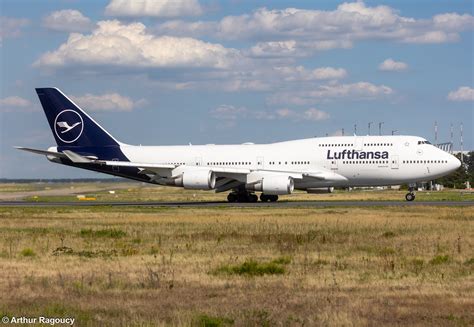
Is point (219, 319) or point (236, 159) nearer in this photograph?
point (219, 319)

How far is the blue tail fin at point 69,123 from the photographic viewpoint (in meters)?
60.3

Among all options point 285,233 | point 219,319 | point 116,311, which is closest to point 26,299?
point 116,311

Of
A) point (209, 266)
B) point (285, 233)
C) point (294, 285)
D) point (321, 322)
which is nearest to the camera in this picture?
point (321, 322)

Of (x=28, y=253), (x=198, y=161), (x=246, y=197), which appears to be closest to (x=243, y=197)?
(x=246, y=197)

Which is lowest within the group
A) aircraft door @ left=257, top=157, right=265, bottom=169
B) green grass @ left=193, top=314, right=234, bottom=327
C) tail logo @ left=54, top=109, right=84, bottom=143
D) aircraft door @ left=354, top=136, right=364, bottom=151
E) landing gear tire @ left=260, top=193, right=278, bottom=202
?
green grass @ left=193, top=314, right=234, bottom=327

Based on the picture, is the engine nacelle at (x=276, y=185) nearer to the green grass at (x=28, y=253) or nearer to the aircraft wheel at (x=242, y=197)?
the aircraft wheel at (x=242, y=197)

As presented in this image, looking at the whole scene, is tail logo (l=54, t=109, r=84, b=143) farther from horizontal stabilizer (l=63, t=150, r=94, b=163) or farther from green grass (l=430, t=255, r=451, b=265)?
green grass (l=430, t=255, r=451, b=265)

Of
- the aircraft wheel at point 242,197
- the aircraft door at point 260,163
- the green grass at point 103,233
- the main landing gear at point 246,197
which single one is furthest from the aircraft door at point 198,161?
the green grass at point 103,233

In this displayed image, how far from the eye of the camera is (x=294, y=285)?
17.8 meters

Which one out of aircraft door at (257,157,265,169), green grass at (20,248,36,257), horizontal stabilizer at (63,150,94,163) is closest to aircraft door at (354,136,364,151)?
aircraft door at (257,157,265,169)

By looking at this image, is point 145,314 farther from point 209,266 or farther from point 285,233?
point 285,233

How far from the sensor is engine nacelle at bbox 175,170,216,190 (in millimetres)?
54875

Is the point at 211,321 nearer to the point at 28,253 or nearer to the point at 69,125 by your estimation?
the point at 28,253

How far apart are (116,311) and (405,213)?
2898cm
